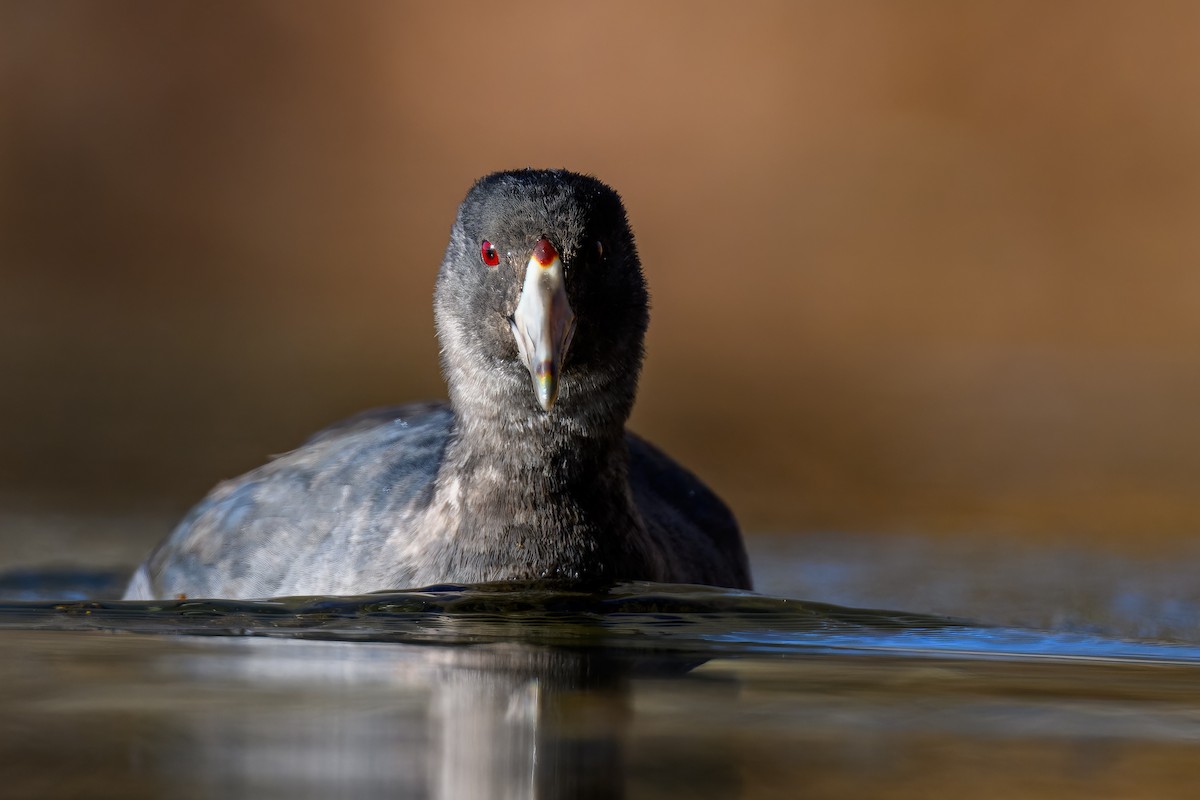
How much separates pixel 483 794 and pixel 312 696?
2.33 ft

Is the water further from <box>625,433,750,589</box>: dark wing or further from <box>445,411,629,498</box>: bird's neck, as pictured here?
<box>625,433,750,589</box>: dark wing

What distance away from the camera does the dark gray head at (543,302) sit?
14.0 ft

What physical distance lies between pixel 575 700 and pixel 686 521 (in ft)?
6.88

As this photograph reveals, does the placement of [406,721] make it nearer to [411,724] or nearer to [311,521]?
[411,724]

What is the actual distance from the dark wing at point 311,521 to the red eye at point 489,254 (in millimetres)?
571

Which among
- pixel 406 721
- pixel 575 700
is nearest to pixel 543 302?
pixel 575 700

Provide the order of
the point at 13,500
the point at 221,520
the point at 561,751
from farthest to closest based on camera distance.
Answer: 1. the point at 13,500
2. the point at 221,520
3. the point at 561,751

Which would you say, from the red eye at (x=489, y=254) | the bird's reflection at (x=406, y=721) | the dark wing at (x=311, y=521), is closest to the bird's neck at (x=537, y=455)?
the dark wing at (x=311, y=521)

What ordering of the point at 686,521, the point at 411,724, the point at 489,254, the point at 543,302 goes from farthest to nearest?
the point at 686,521 → the point at 489,254 → the point at 543,302 → the point at 411,724

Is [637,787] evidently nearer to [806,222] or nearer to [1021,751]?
[1021,751]

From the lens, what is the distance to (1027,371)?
1182cm

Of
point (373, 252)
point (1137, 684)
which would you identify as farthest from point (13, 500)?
point (373, 252)

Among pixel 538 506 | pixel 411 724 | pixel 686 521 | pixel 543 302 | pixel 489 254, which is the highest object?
pixel 489 254

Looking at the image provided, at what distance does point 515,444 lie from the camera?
176 inches
